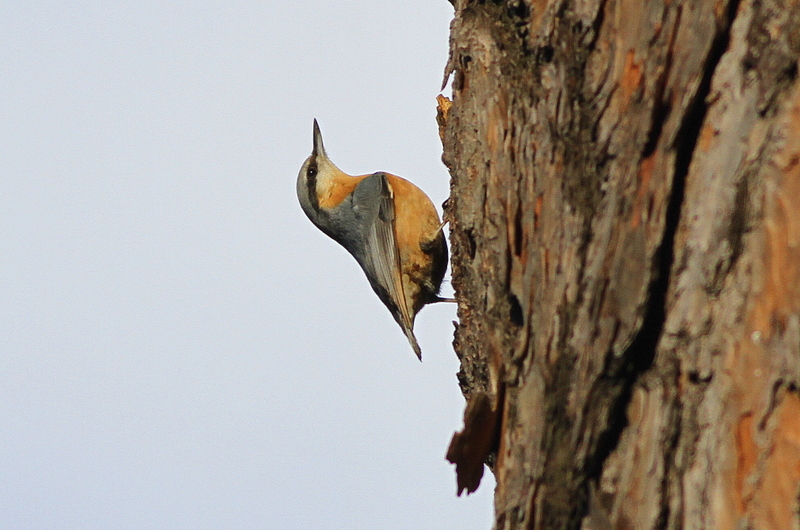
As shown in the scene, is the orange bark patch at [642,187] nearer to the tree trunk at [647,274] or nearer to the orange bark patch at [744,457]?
the tree trunk at [647,274]

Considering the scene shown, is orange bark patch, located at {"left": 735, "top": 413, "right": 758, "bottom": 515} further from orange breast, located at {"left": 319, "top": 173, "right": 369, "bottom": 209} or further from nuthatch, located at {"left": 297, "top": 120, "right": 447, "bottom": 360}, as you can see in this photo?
orange breast, located at {"left": 319, "top": 173, "right": 369, "bottom": 209}

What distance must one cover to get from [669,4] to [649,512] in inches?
39.0

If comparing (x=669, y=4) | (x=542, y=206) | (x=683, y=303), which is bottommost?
(x=683, y=303)

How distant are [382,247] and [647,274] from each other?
369cm

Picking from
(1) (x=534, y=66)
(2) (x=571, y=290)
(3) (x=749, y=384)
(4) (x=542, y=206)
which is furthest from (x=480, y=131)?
(3) (x=749, y=384)

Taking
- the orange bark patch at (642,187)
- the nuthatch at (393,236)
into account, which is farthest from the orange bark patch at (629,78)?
the nuthatch at (393,236)

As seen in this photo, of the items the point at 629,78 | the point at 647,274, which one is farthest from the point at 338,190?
the point at 647,274

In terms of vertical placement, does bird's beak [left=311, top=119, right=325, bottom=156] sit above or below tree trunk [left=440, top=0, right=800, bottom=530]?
above

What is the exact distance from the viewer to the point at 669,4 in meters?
1.67

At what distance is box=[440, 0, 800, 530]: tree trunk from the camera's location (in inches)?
57.9

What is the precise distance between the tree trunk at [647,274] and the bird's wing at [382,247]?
2990mm

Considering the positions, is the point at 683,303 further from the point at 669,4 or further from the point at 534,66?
the point at 534,66

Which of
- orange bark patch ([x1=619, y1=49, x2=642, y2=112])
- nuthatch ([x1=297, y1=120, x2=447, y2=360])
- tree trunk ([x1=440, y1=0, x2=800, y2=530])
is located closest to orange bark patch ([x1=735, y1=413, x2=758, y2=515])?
tree trunk ([x1=440, y1=0, x2=800, y2=530])

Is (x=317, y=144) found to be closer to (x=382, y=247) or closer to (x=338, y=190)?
(x=338, y=190)
